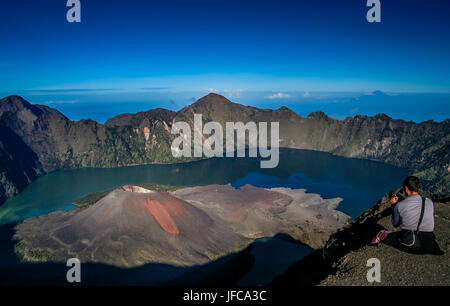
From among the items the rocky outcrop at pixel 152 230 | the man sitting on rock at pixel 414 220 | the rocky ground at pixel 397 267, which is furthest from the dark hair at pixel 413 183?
the rocky outcrop at pixel 152 230

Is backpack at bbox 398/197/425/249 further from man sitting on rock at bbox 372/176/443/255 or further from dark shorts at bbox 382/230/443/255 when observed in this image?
dark shorts at bbox 382/230/443/255

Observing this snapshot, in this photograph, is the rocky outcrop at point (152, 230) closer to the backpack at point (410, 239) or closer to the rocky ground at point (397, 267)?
the rocky ground at point (397, 267)

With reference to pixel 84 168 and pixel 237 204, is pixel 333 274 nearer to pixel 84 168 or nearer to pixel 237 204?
pixel 237 204

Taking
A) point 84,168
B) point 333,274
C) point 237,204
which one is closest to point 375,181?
point 237,204

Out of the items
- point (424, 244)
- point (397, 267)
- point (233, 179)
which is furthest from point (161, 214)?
point (233, 179)

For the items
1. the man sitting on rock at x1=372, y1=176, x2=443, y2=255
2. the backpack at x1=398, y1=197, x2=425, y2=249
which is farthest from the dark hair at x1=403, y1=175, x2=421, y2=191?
the backpack at x1=398, y1=197, x2=425, y2=249
